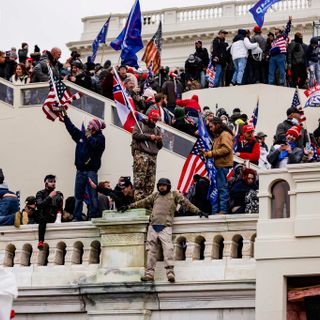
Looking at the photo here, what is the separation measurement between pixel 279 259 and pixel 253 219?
1086mm

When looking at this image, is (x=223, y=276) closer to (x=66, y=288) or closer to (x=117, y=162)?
(x=66, y=288)

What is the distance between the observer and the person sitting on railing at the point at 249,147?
1267 inches

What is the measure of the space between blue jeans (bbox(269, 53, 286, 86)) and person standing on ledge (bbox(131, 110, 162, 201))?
35.6ft

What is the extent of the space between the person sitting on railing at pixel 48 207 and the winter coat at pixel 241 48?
35.1 ft

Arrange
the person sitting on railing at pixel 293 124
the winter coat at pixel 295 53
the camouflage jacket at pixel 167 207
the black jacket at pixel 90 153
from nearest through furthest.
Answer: the camouflage jacket at pixel 167 207 → the person sitting on railing at pixel 293 124 → the black jacket at pixel 90 153 → the winter coat at pixel 295 53

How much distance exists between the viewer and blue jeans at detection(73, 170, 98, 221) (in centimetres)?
3044

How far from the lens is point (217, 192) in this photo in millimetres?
28047

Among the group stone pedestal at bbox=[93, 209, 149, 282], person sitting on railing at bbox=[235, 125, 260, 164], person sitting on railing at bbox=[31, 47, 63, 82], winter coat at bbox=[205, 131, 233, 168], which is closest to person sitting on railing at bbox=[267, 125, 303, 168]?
winter coat at bbox=[205, 131, 233, 168]

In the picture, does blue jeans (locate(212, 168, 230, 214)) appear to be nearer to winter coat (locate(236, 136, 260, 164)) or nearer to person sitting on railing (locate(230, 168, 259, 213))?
person sitting on railing (locate(230, 168, 259, 213))

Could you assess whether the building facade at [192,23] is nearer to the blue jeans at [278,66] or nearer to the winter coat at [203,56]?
the winter coat at [203,56]

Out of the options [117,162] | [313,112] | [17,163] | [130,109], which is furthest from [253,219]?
[313,112]

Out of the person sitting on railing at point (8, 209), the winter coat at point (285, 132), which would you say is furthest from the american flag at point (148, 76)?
the person sitting on railing at point (8, 209)

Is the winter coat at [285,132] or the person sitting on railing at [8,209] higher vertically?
the winter coat at [285,132]

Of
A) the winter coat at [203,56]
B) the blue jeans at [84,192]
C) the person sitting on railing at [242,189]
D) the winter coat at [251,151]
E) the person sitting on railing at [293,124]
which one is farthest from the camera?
the winter coat at [203,56]
